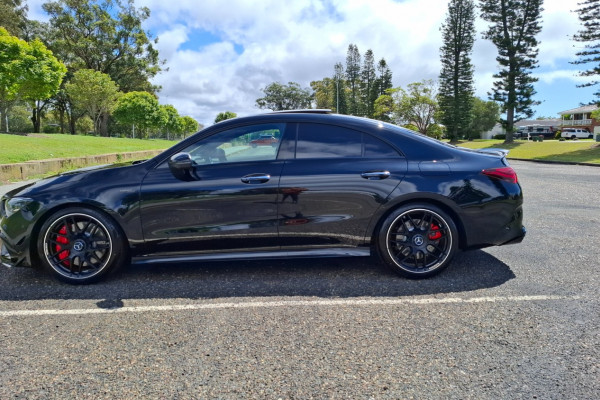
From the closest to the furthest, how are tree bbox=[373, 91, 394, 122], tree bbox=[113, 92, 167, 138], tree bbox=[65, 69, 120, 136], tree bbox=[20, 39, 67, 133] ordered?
tree bbox=[20, 39, 67, 133], tree bbox=[65, 69, 120, 136], tree bbox=[113, 92, 167, 138], tree bbox=[373, 91, 394, 122]

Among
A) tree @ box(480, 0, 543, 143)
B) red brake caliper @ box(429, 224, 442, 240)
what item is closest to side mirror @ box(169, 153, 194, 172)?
red brake caliper @ box(429, 224, 442, 240)

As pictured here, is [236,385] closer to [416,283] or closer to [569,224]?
[416,283]

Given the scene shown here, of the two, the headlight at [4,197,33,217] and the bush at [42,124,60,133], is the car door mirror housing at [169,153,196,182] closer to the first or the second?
the headlight at [4,197,33,217]

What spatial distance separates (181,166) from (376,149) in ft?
5.88

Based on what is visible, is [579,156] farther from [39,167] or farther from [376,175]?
[39,167]

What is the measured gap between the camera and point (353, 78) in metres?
71.9

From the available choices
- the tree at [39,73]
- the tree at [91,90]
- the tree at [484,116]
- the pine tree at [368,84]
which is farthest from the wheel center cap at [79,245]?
the tree at [484,116]

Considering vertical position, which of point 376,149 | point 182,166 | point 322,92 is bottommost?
point 182,166

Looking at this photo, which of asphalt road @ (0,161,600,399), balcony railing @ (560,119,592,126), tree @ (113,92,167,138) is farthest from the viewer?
balcony railing @ (560,119,592,126)

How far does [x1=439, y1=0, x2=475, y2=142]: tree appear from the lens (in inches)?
1912

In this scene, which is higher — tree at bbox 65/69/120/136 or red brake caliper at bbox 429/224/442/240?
tree at bbox 65/69/120/136

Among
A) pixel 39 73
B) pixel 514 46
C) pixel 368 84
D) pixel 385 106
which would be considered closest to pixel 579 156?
pixel 514 46

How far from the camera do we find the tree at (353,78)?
7050cm

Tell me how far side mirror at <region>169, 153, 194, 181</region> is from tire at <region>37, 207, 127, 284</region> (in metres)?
0.74
